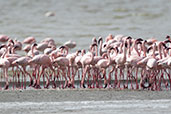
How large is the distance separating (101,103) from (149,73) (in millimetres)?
3246

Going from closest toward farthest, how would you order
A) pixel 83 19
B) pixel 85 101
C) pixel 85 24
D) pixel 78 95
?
pixel 85 101, pixel 78 95, pixel 85 24, pixel 83 19

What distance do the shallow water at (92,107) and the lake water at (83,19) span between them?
13.0 meters

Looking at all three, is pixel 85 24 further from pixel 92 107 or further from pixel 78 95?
pixel 92 107

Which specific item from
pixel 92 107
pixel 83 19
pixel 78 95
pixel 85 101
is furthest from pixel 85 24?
pixel 92 107

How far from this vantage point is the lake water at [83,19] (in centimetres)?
3209

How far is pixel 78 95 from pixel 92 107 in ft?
5.52

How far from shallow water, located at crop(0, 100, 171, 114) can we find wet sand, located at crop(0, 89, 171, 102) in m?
0.45

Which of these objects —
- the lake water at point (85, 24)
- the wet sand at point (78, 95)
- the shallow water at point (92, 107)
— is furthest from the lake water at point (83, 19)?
the shallow water at point (92, 107)

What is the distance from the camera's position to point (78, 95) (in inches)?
531

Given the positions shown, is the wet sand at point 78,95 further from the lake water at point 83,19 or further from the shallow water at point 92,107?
the lake water at point 83,19

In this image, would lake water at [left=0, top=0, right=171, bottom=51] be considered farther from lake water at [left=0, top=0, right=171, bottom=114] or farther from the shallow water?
the shallow water

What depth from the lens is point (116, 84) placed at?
15.8 meters

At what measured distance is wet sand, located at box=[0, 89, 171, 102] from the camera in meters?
13.0

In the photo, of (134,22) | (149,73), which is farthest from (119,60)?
(134,22)
